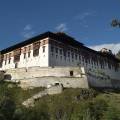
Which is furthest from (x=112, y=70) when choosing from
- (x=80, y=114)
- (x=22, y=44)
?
(x=80, y=114)

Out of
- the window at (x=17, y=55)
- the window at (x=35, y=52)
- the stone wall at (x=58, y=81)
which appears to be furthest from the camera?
the window at (x=17, y=55)

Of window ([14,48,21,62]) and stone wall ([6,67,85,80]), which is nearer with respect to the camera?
stone wall ([6,67,85,80])

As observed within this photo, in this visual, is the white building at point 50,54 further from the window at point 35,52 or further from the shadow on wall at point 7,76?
the shadow on wall at point 7,76

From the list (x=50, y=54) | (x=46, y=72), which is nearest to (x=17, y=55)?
(x=50, y=54)

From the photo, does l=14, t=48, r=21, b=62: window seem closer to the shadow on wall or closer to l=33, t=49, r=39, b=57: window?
l=33, t=49, r=39, b=57: window

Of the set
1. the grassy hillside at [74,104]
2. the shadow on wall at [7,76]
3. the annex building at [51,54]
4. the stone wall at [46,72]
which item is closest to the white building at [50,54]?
the annex building at [51,54]

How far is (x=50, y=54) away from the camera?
91750 mm

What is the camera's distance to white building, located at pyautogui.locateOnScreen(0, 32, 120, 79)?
305 feet

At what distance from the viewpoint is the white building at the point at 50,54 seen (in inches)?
3659

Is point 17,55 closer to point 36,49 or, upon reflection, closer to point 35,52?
point 35,52

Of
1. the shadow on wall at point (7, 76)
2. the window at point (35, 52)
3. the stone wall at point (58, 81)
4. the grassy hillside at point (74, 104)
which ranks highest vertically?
the window at point (35, 52)

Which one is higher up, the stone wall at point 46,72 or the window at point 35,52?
the window at point 35,52

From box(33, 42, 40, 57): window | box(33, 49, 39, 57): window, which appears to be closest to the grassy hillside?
box(33, 49, 39, 57): window

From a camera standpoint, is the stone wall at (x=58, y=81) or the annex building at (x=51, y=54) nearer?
the stone wall at (x=58, y=81)
